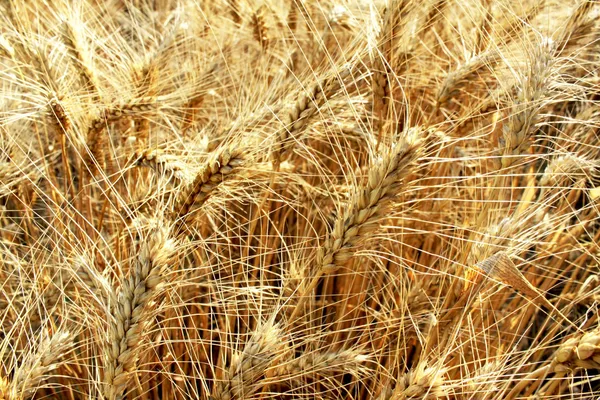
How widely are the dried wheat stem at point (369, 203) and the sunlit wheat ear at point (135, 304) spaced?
1.22 feet

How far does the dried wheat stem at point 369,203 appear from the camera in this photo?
51.6 inches

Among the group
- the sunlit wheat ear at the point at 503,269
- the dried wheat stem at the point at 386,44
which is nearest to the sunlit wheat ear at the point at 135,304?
the sunlit wheat ear at the point at 503,269

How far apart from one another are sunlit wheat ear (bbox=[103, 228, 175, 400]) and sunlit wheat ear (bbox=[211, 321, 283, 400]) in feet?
0.71

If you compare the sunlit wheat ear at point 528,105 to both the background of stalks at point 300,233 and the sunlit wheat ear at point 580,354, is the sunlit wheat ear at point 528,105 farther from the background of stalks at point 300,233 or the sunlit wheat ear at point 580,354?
the sunlit wheat ear at point 580,354

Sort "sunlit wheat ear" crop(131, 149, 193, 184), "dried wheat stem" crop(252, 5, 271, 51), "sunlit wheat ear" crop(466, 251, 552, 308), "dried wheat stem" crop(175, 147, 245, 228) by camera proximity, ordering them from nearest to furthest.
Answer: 1. "sunlit wheat ear" crop(466, 251, 552, 308)
2. "dried wheat stem" crop(175, 147, 245, 228)
3. "sunlit wheat ear" crop(131, 149, 193, 184)
4. "dried wheat stem" crop(252, 5, 271, 51)

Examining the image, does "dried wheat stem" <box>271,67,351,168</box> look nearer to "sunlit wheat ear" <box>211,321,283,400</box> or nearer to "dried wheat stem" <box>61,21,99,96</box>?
"sunlit wheat ear" <box>211,321,283,400</box>

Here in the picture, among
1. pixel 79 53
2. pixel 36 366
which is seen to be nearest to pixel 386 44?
pixel 79 53

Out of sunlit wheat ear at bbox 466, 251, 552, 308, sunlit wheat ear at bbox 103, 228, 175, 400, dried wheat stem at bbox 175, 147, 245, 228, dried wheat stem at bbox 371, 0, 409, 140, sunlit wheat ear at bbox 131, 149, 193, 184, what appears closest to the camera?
sunlit wheat ear at bbox 103, 228, 175, 400

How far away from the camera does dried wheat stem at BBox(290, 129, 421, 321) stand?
4.30 feet

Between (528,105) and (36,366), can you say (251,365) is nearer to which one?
(36,366)

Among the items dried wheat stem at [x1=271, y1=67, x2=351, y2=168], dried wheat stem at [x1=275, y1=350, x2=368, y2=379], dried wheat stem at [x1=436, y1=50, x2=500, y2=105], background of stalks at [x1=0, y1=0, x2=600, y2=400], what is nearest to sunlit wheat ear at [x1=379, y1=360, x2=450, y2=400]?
background of stalks at [x1=0, y1=0, x2=600, y2=400]

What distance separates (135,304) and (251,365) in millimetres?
287

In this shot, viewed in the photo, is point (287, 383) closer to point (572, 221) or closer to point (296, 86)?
point (296, 86)

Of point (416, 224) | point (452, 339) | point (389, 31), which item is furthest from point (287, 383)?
point (389, 31)
